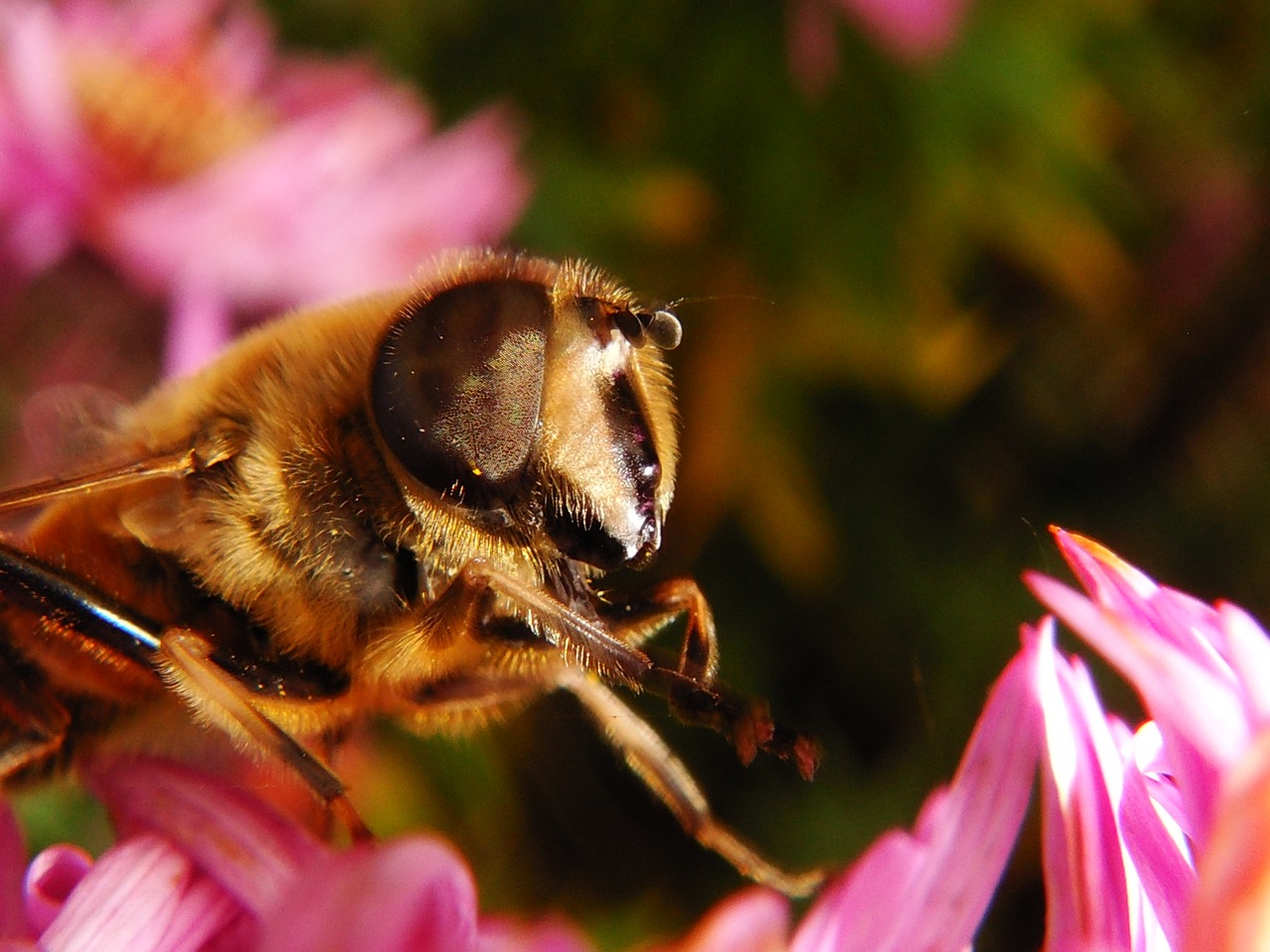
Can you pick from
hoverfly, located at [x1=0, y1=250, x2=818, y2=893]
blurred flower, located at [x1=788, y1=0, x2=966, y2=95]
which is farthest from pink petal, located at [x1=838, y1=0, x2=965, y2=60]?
hoverfly, located at [x1=0, y1=250, x2=818, y2=893]

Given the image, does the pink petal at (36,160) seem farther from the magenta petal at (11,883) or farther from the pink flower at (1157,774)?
the pink flower at (1157,774)

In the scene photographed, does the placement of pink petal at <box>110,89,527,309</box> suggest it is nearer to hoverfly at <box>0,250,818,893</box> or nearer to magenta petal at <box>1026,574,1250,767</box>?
hoverfly at <box>0,250,818,893</box>

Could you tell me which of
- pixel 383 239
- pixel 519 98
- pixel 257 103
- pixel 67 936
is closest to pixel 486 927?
pixel 67 936

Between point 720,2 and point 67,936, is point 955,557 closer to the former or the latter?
point 720,2

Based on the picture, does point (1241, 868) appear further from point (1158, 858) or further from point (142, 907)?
point (142, 907)

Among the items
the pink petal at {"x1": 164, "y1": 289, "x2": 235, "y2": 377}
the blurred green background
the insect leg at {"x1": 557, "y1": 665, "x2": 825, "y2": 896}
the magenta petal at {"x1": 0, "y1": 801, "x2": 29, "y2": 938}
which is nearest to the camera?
the magenta petal at {"x1": 0, "y1": 801, "x2": 29, "y2": 938}
